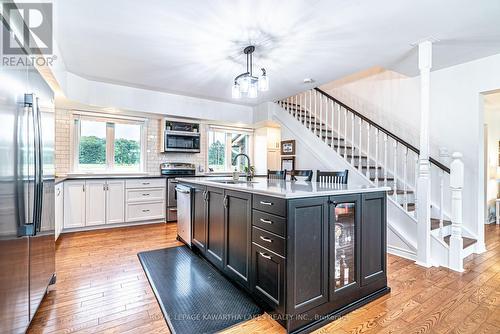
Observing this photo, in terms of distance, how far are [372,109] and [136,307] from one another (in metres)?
4.71

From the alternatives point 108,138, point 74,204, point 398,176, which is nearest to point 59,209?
point 74,204

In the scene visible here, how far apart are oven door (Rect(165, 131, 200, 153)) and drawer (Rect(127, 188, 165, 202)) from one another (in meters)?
0.86

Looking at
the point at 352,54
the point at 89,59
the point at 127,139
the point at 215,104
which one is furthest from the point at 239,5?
the point at 127,139

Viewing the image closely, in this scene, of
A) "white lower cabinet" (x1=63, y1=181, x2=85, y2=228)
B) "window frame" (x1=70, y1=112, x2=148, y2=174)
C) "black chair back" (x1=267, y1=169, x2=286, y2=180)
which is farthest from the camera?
"window frame" (x1=70, y1=112, x2=148, y2=174)

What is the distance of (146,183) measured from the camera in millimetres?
4688

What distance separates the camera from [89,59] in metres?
3.36

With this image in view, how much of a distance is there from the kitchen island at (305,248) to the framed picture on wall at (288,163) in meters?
3.05

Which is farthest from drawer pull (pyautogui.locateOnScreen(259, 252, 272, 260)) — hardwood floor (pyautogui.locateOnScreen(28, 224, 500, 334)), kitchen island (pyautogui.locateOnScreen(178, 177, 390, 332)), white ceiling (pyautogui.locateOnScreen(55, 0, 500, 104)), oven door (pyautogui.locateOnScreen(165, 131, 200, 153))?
oven door (pyautogui.locateOnScreen(165, 131, 200, 153))

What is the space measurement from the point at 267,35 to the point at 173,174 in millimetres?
3391

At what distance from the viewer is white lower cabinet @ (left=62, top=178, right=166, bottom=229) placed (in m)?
4.06

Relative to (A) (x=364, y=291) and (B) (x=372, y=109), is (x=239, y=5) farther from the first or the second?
(B) (x=372, y=109)

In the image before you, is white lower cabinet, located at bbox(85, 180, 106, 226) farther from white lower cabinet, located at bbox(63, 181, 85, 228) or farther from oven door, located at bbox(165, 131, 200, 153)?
oven door, located at bbox(165, 131, 200, 153)

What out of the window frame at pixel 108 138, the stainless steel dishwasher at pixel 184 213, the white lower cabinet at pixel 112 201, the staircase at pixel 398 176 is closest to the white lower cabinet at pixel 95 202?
the white lower cabinet at pixel 112 201

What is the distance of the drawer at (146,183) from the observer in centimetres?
453
